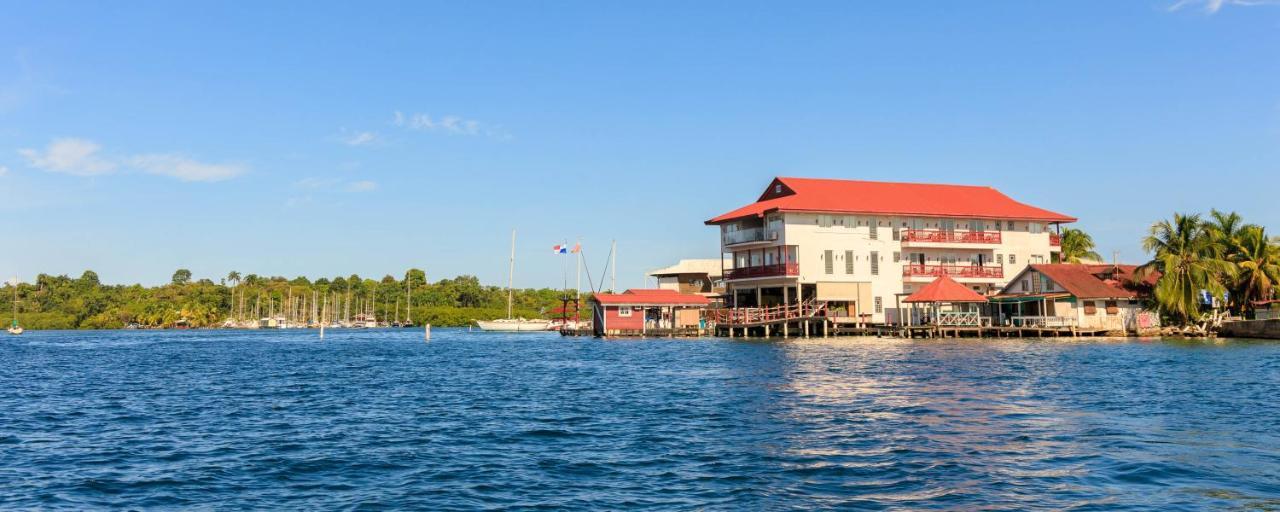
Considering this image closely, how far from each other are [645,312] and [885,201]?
21431 millimetres

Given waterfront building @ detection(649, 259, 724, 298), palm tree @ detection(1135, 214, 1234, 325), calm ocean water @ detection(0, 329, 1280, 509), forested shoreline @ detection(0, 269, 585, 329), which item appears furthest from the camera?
forested shoreline @ detection(0, 269, 585, 329)

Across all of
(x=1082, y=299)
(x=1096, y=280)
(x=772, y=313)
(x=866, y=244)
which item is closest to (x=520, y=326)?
(x=772, y=313)

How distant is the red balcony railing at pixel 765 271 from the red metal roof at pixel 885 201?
→ 158 inches

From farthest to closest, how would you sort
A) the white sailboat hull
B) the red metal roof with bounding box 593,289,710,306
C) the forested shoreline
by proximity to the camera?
the forested shoreline, the white sailboat hull, the red metal roof with bounding box 593,289,710,306

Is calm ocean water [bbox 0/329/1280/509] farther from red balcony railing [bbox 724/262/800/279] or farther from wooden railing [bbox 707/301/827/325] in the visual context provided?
red balcony railing [bbox 724/262/800/279]

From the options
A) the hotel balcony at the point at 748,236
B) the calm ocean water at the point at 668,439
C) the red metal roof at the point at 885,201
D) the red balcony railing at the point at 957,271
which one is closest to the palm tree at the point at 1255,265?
the red metal roof at the point at 885,201

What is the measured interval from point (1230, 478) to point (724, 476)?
25.6 feet

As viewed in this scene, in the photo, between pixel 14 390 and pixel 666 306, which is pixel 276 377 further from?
pixel 666 306

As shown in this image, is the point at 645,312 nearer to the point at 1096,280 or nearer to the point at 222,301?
the point at 1096,280

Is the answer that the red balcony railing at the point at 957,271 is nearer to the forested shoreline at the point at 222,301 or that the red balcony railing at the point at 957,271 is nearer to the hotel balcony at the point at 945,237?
the hotel balcony at the point at 945,237

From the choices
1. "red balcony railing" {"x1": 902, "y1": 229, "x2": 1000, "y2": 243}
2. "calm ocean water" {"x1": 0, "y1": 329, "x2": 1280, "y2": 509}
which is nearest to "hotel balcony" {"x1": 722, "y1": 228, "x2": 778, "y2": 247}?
"red balcony railing" {"x1": 902, "y1": 229, "x2": 1000, "y2": 243}

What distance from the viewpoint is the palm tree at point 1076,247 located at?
9169 centimetres

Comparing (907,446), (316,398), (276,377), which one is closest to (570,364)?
(276,377)

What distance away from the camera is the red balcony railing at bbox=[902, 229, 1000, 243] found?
7194 centimetres
